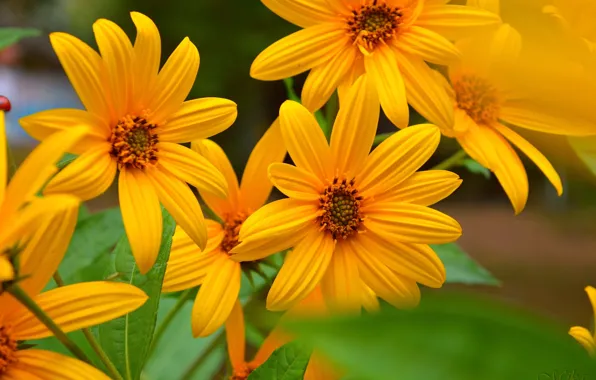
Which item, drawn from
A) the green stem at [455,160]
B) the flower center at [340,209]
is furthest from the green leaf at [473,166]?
the flower center at [340,209]

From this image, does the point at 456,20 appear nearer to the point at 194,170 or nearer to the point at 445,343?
the point at 194,170

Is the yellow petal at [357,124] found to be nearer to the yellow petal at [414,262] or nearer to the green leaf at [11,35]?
the yellow petal at [414,262]

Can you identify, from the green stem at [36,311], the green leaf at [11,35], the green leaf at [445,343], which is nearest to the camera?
the green leaf at [445,343]

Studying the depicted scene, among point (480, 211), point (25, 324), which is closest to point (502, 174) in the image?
point (25, 324)

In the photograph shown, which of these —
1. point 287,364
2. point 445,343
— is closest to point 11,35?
point 287,364

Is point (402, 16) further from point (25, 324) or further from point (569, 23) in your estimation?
point (25, 324)

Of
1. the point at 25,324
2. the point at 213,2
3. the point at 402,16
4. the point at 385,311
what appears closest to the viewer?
the point at 385,311
